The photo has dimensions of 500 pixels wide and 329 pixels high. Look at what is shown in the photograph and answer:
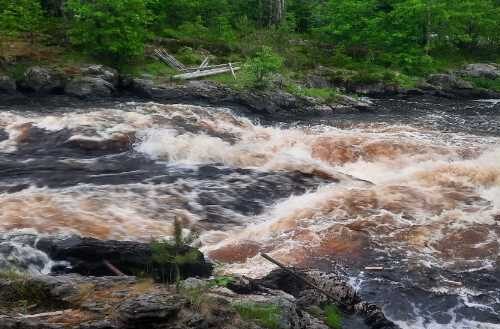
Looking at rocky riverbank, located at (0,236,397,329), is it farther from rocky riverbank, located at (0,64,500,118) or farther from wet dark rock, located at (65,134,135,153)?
rocky riverbank, located at (0,64,500,118)

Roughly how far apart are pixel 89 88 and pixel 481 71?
24121mm

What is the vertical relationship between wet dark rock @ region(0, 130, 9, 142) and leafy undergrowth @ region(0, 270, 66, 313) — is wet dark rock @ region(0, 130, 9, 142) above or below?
below

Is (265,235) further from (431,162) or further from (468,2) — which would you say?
(468,2)

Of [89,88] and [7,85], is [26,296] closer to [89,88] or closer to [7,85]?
[89,88]

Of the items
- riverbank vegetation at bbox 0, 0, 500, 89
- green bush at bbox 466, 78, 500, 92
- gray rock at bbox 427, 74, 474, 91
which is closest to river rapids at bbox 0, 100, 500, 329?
riverbank vegetation at bbox 0, 0, 500, 89

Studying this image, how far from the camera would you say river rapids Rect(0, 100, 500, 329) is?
33.3 ft

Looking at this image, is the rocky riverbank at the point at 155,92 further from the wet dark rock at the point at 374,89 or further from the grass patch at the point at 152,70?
the wet dark rock at the point at 374,89

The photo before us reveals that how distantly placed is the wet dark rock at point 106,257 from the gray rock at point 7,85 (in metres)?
16.8

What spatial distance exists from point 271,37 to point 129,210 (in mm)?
24685

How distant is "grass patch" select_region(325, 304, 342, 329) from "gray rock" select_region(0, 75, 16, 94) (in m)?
20.6

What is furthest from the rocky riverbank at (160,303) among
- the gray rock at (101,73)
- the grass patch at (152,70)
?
the grass patch at (152,70)

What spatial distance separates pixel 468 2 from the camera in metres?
36.4

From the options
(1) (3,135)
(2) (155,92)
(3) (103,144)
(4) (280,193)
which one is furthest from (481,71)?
(1) (3,135)

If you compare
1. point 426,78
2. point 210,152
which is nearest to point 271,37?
point 426,78
